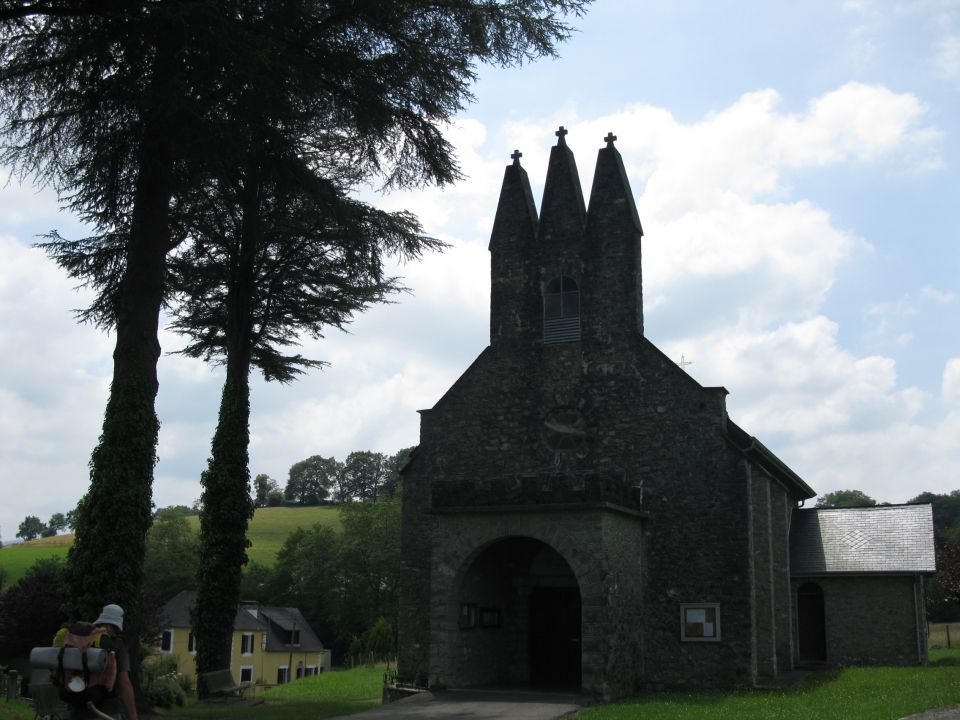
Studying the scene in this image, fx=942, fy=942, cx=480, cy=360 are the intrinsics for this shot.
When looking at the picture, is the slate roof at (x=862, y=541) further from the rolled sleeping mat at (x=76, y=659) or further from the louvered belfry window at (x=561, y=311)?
the rolled sleeping mat at (x=76, y=659)

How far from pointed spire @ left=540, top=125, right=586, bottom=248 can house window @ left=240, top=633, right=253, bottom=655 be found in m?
53.1

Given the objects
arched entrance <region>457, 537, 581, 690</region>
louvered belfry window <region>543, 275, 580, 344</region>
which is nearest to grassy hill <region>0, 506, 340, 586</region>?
arched entrance <region>457, 537, 581, 690</region>

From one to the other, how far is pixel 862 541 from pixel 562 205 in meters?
13.6

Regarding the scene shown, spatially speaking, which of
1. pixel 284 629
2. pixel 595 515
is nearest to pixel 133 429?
pixel 595 515

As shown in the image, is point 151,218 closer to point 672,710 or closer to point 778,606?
point 672,710

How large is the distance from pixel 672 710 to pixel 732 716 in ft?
4.94

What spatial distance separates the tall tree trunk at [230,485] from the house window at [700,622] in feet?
33.6

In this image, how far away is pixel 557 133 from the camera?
25812 mm

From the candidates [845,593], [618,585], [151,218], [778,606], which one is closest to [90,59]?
[151,218]

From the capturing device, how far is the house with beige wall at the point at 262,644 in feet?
221

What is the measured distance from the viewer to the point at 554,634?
22.7 meters

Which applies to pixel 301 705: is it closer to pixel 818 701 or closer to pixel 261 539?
pixel 818 701

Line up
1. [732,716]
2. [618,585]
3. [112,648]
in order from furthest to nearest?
[618,585], [732,716], [112,648]

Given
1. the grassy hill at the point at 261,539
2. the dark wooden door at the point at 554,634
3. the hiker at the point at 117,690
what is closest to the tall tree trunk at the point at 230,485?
the dark wooden door at the point at 554,634
